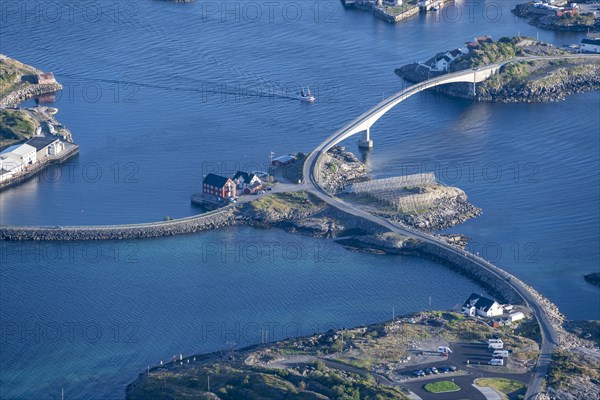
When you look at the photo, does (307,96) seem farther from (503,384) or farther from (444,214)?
(503,384)

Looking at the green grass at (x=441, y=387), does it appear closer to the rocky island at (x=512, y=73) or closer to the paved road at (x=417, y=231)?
the paved road at (x=417, y=231)

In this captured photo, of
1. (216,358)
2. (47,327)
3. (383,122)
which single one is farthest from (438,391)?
(383,122)

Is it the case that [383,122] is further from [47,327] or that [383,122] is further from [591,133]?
[47,327]

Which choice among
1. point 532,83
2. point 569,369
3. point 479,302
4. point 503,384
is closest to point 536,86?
point 532,83

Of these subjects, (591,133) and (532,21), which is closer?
(591,133)

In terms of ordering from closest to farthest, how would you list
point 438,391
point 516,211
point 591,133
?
point 438,391, point 516,211, point 591,133

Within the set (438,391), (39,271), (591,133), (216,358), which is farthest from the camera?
(591,133)
